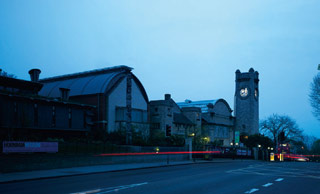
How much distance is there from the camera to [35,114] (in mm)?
38312

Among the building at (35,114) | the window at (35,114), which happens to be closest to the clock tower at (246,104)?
the building at (35,114)

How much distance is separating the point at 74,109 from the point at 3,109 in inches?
386

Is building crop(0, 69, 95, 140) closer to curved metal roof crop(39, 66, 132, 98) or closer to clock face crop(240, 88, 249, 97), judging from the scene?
curved metal roof crop(39, 66, 132, 98)

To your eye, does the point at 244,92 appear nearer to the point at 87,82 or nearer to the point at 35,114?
the point at 87,82

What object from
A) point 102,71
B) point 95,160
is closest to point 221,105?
point 102,71

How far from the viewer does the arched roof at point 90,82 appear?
163 feet

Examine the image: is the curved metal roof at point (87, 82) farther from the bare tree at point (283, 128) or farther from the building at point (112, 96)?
the bare tree at point (283, 128)

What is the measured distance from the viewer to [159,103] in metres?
58.6

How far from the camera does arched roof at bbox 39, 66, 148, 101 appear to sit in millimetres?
49625

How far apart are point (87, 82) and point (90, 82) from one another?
3.05 feet

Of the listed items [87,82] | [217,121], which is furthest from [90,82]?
[217,121]

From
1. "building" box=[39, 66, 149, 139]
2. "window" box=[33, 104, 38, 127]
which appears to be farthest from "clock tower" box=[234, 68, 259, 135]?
"window" box=[33, 104, 38, 127]

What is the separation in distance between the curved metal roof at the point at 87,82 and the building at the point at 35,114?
14.5 ft

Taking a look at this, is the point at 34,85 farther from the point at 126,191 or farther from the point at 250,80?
the point at 250,80
